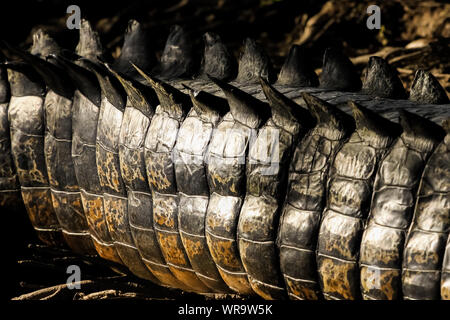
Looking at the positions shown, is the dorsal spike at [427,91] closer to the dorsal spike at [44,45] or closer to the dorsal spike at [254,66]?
the dorsal spike at [254,66]

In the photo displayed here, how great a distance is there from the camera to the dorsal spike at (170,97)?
2.24m

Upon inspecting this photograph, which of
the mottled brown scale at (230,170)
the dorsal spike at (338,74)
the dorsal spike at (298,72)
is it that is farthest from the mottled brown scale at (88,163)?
the dorsal spike at (338,74)

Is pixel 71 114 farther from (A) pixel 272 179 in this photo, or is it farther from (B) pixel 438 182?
(B) pixel 438 182

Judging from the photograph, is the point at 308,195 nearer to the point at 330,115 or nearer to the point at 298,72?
the point at 330,115

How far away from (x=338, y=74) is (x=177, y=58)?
30.5 inches

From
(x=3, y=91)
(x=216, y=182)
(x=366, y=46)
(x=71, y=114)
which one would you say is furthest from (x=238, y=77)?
(x=366, y=46)

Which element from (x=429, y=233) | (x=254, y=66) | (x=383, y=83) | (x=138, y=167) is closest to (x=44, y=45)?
(x=138, y=167)

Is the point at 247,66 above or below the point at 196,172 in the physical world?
above

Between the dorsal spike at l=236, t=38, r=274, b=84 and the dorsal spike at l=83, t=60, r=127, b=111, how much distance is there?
1.64 ft

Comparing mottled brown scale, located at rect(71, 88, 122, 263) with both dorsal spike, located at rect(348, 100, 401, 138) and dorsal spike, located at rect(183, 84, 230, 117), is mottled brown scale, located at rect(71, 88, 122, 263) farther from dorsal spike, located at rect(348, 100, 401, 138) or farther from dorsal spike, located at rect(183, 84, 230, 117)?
dorsal spike, located at rect(348, 100, 401, 138)

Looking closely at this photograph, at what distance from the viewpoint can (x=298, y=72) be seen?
2.38 meters

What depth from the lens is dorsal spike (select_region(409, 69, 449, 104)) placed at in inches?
86.0

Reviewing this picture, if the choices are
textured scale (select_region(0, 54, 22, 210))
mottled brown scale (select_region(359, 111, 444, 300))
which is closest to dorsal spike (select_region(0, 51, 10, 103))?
textured scale (select_region(0, 54, 22, 210))

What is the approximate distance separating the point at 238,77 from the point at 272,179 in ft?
2.19
